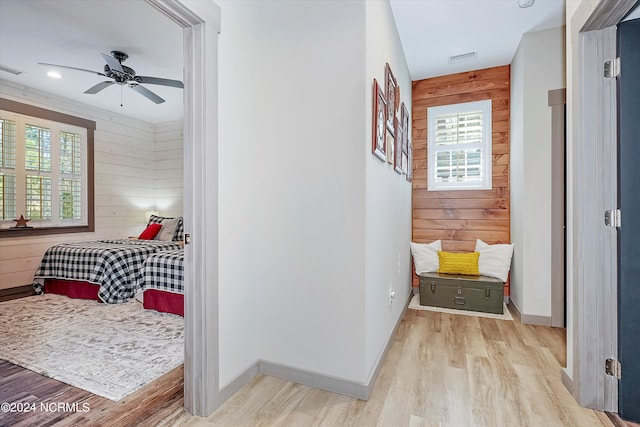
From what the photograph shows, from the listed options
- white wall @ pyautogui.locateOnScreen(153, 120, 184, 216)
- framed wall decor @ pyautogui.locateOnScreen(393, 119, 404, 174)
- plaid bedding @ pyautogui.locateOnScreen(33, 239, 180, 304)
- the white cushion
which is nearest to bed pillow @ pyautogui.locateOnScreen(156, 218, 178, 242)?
the white cushion

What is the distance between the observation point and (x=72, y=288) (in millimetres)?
3916

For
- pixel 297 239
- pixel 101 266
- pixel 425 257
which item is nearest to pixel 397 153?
pixel 297 239

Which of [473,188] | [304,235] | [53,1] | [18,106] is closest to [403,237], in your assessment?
[473,188]

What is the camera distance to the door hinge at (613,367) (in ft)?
5.45

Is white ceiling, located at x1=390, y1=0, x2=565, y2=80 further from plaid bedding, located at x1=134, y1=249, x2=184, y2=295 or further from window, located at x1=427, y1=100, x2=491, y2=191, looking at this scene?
plaid bedding, located at x1=134, y1=249, x2=184, y2=295

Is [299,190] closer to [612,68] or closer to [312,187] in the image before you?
[312,187]

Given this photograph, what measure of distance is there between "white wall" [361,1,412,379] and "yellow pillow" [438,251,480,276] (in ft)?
2.41

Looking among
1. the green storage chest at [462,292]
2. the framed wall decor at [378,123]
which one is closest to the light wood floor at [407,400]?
the green storage chest at [462,292]

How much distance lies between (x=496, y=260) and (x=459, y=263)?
38 centimetres

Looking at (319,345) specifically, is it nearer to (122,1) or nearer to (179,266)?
(179,266)

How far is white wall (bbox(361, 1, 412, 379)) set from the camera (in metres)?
1.91

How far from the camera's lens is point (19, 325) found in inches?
117

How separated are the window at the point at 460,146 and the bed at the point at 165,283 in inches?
123

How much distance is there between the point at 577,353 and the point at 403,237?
185 cm
